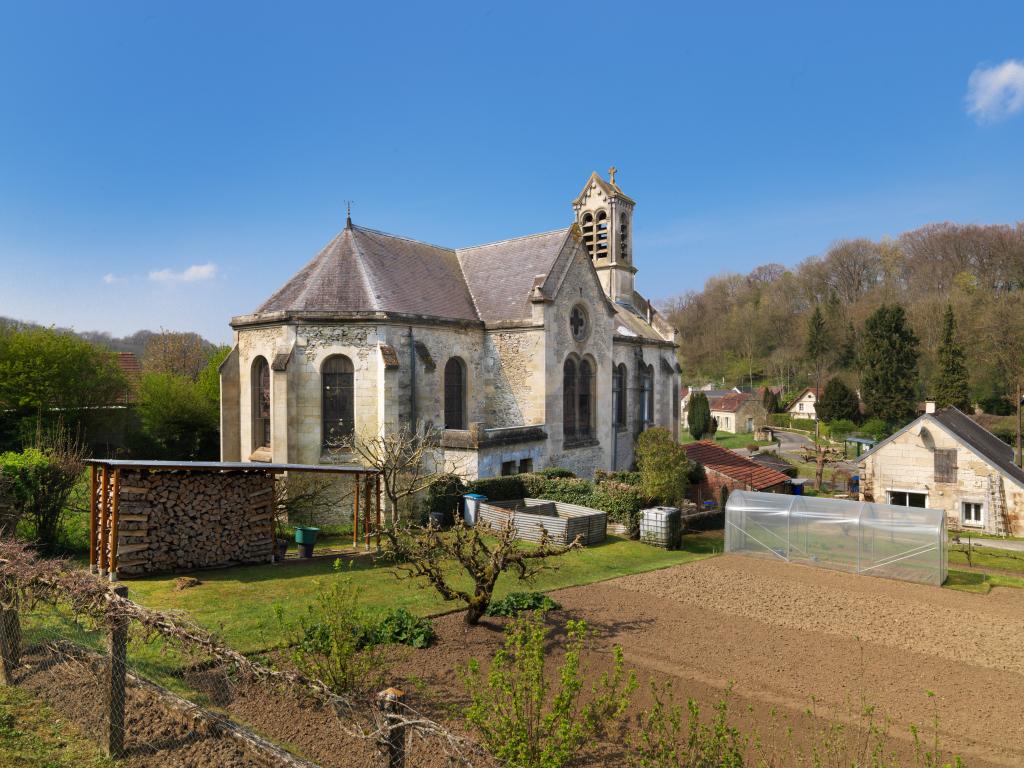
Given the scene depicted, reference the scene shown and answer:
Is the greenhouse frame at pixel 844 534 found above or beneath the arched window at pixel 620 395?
beneath

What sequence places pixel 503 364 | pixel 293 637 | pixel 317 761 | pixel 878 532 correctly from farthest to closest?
1. pixel 503 364
2. pixel 878 532
3. pixel 293 637
4. pixel 317 761

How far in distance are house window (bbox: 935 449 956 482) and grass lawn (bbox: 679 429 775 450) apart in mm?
25004

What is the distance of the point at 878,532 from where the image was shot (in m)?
15.4

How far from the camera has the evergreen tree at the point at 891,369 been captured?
5169 centimetres

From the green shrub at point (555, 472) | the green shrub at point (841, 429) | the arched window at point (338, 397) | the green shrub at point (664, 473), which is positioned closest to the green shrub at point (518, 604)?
the green shrub at point (664, 473)

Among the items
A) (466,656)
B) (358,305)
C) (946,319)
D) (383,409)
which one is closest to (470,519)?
(383,409)

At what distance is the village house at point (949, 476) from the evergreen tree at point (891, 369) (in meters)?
24.8

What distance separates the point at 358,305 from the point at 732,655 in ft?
49.7

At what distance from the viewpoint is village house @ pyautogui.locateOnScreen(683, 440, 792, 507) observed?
86.2 ft

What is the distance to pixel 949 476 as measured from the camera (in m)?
26.5

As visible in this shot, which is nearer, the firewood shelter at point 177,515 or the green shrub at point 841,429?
the firewood shelter at point 177,515

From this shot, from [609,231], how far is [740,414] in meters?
39.1

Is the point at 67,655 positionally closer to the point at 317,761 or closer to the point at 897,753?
the point at 317,761

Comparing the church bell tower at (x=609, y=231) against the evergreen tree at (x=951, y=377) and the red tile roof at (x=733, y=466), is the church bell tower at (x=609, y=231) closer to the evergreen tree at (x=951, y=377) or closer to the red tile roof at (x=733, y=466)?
the red tile roof at (x=733, y=466)
